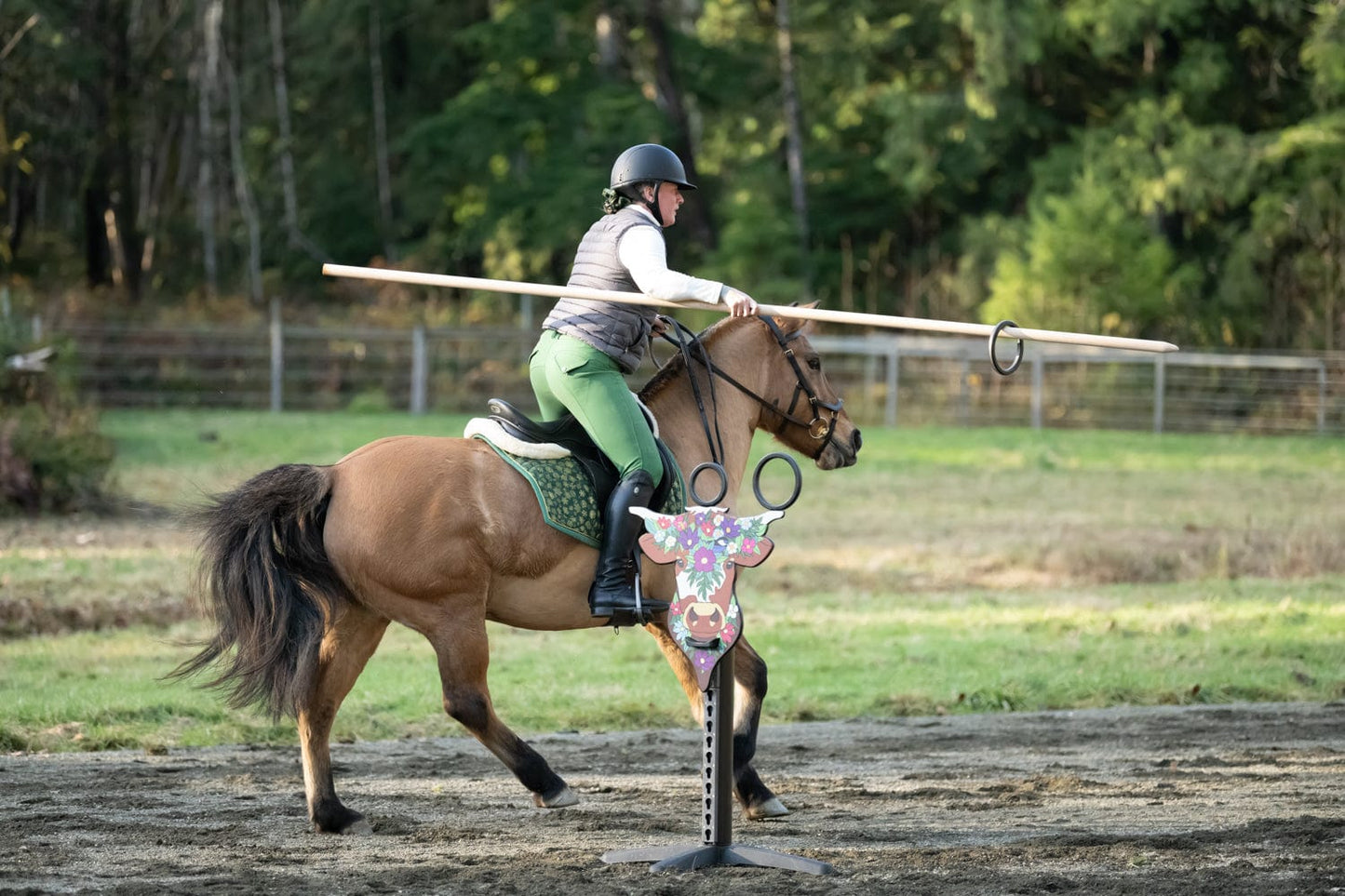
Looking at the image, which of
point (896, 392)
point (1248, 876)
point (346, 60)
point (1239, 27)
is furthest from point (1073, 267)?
point (1248, 876)

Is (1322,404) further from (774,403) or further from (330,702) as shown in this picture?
(330,702)

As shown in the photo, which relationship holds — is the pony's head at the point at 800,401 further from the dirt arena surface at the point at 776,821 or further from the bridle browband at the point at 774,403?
the dirt arena surface at the point at 776,821

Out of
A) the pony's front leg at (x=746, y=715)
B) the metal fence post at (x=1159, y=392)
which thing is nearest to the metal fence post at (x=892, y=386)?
the metal fence post at (x=1159, y=392)

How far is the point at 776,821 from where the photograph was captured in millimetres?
6934

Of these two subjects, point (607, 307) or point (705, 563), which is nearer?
point (705, 563)

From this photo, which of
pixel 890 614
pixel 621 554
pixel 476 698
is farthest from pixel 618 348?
pixel 890 614

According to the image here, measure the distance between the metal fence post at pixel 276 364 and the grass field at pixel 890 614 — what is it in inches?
288

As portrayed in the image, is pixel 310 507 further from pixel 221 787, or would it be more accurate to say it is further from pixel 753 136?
pixel 753 136

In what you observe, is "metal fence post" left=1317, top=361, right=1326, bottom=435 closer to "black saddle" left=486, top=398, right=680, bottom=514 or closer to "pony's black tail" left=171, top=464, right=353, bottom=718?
"black saddle" left=486, top=398, right=680, bottom=514

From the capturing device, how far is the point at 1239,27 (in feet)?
109

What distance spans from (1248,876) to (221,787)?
4381 mm

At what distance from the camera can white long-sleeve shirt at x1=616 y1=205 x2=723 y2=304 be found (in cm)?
645

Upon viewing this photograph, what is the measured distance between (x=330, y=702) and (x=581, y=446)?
1.48 meters

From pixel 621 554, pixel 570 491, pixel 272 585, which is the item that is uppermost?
pixel 570 491
